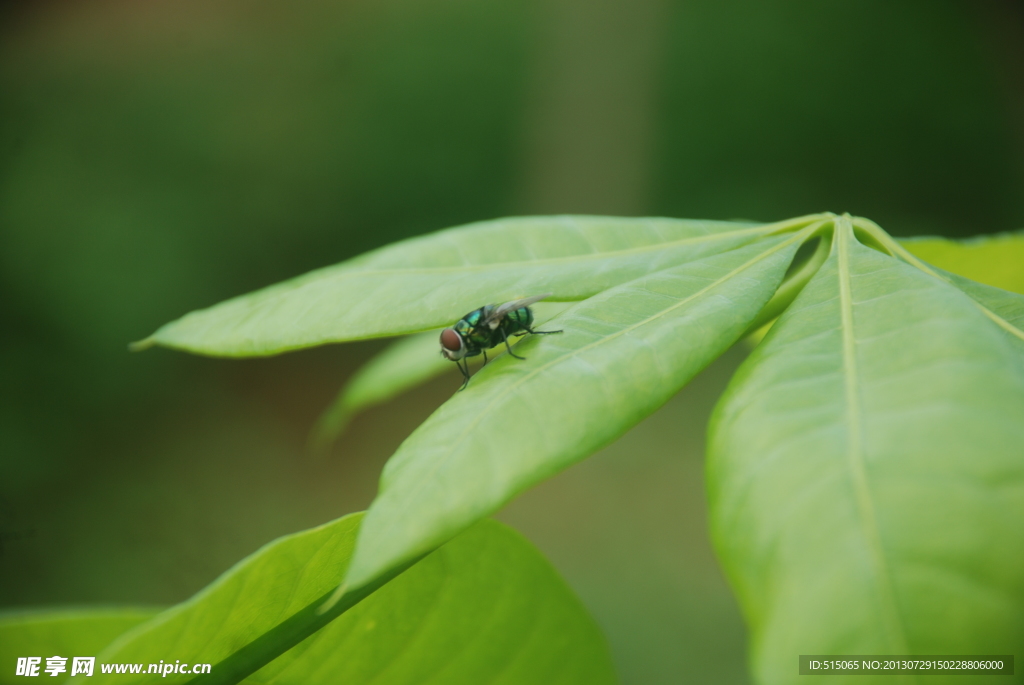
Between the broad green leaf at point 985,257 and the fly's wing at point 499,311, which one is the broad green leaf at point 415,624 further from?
the broad green leaf at point 985,257

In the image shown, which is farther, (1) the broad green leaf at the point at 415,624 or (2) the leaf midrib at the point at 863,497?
(1) the broad green leaf at the point at 415,624

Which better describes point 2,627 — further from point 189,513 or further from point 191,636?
point 189,513

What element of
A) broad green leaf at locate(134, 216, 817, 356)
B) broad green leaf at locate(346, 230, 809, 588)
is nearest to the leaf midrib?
broad green leaf at locate(346, 230, 809, 588)

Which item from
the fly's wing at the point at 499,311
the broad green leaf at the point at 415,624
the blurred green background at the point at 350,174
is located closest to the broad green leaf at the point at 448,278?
the fly's wing at the point at 499,311

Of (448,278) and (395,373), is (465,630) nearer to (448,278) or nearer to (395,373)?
(448,278)

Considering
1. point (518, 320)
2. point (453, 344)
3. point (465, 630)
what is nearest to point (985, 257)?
point (518, 320)

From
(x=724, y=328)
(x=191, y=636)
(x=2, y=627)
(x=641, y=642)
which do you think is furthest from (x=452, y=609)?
(x=641, y=642)
